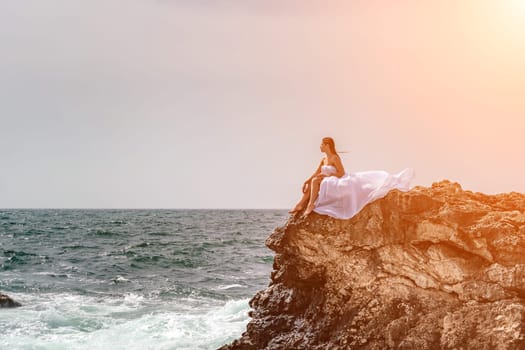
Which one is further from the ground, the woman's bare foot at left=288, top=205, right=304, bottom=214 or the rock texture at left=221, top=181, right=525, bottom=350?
the woman's bare foot at left=288, top=205, right=304, bottom=214

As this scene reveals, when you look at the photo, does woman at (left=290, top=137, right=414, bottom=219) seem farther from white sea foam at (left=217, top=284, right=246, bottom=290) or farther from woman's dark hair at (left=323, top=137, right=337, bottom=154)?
white sea foam at (left=217, top=284, right=246, bottom=290)

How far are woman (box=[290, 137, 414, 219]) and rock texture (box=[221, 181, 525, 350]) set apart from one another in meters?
0.17

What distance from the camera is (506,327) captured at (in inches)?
335

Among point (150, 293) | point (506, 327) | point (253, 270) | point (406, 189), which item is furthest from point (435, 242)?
point (253, 270)

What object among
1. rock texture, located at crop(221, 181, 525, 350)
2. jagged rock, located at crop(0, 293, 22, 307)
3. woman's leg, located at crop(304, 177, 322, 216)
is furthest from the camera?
jagged rock, located at crop(0, 293, 22, 307)

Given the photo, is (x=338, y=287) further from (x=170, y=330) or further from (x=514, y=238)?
(x=170, y=330)

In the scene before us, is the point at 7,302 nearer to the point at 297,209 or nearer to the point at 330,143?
the point at 297,209

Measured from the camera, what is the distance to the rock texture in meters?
9.01

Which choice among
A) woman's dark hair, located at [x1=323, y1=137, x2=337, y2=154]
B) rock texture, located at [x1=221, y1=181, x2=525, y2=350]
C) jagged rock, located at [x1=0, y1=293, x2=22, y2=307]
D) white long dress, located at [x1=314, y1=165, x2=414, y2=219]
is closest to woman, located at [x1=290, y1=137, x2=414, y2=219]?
white long dress, located at [x1=314, y1=165, x2=414, y2=219]

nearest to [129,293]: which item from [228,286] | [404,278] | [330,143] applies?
[228,286]

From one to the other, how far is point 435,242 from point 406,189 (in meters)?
1.25

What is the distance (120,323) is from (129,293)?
263 inches

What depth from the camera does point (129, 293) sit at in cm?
2595

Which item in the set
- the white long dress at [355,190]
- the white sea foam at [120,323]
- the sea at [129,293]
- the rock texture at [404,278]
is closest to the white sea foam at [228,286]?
the sea at [129,293]
